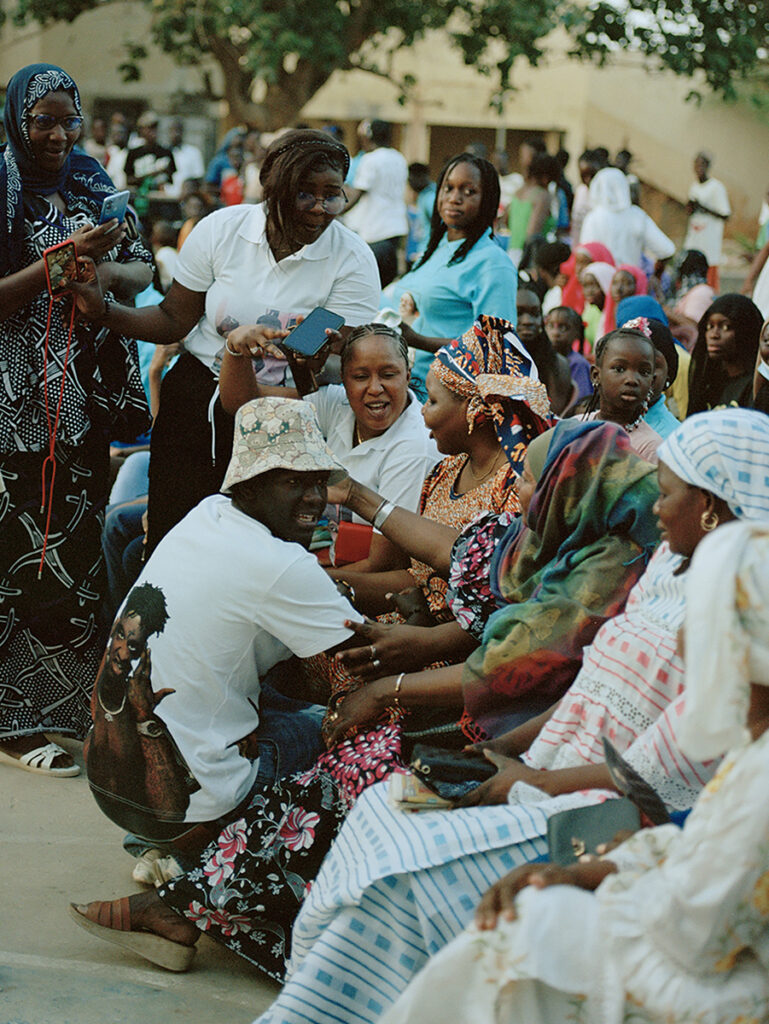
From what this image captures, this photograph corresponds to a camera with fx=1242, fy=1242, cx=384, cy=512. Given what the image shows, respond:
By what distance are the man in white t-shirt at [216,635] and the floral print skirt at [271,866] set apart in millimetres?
126

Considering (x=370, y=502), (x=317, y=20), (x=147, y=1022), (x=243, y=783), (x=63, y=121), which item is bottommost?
(x=147, y=1022)

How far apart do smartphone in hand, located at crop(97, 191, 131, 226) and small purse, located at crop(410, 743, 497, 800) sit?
2.13m

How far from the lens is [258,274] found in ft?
13.3

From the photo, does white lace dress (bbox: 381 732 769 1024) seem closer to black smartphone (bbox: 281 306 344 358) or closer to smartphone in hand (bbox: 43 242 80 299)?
black smartphone (bbox: 281 306 344 358)

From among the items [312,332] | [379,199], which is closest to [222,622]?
[312,332]

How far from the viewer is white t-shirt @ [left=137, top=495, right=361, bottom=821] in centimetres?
305

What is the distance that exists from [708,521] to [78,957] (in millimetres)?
1926

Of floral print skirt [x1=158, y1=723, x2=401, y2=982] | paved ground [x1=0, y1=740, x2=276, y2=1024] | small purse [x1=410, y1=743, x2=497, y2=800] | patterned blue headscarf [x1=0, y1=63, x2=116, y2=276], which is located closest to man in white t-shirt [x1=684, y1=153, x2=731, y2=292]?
patterned blue headscarf [x1=0, y1=63, x2=116, y2=276]

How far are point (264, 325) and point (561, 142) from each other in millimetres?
21401

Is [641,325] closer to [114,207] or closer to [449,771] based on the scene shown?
[114,207]

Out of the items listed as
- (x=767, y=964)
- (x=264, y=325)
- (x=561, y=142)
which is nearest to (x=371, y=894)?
(x=767, y=964)

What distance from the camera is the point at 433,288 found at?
17.3ft

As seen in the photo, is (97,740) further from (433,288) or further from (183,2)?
(183,2)

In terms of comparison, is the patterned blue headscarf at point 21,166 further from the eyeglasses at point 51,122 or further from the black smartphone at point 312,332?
the black smartphone at point 312,332
